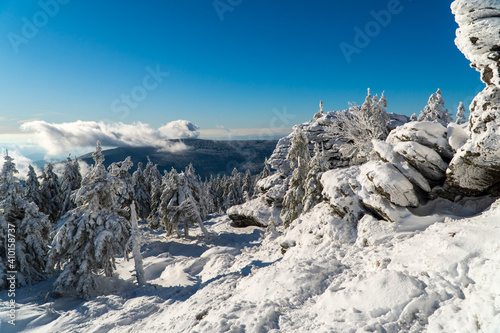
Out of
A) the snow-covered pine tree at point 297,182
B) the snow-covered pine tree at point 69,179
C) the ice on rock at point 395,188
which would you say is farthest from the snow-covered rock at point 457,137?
the snow-covered pine tree at point 69,179

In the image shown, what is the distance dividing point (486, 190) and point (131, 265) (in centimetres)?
2502

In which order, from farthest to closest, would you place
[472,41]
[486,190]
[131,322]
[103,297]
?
[103,297] < [131,322] < [486,190] < [472,41]

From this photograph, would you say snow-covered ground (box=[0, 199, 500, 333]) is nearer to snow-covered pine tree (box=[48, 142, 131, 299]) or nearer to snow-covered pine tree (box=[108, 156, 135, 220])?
snow-covered pine tree (box=[48, 142, 131, 299])

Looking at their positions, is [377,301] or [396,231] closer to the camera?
[377,301]

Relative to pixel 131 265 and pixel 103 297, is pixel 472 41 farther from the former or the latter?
pixel 131 265

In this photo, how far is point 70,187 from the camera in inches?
1265

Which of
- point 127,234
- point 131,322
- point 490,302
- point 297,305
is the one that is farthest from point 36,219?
point 490,302

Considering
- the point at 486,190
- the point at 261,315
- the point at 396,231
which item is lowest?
the point at 261,315

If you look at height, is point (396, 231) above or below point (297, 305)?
above

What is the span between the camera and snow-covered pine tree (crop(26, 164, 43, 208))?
30881mm

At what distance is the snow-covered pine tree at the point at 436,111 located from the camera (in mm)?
31705

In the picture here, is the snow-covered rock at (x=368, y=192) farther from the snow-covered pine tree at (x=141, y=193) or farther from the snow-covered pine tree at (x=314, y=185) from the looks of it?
the snow-covered pine tree at (x=141, y=193)

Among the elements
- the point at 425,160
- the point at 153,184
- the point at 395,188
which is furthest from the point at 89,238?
the point at 153,184

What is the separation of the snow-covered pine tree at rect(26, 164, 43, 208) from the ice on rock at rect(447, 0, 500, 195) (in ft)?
137
